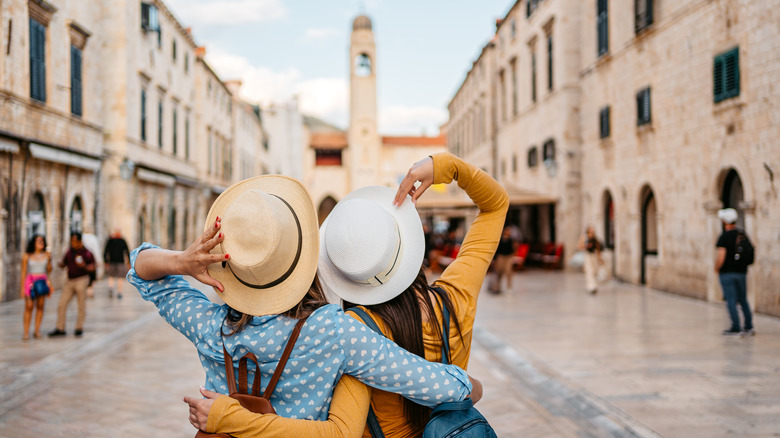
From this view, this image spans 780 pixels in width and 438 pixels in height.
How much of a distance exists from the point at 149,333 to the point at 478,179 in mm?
9573

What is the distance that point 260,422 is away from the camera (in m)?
1.86

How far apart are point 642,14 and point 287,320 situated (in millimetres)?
17018

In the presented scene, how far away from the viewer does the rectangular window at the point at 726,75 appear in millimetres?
12234

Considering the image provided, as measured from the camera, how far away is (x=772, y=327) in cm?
1017

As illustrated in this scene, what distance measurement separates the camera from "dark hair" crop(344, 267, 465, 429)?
2.11 m

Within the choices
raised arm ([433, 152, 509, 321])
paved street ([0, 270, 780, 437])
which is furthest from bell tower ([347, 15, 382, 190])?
raised arm ([433, 152, 509, 321])

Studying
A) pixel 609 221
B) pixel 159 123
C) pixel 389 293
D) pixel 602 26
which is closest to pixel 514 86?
pixel 602 26

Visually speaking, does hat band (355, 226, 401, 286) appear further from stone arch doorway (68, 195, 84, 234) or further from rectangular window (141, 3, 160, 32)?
rectangular window (141, 3, 160, 32)

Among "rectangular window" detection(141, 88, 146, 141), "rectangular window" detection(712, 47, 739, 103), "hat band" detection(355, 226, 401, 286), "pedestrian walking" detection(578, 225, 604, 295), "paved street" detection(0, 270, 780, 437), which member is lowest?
"paved street" detection(0, 270, 780, 437)

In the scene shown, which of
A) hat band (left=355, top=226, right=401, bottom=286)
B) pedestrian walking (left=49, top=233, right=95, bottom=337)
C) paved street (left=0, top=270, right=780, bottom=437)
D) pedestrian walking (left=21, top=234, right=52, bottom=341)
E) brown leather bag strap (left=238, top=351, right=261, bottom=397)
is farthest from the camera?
pedestrian walking (left=49, top=233, right=95, bottom=337)

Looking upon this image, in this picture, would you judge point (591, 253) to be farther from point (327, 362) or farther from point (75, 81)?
point (75, 81)

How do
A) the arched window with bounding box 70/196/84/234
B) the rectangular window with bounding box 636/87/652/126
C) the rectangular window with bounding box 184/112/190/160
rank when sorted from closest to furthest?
the rectangular window with bounding box 636/87/652/126, the arched window with bounding box 70/196/84/234, the rectangular window with bounding box 184/112/190/160

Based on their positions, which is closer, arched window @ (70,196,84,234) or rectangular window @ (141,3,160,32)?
arched window @ (70,196,84,234)

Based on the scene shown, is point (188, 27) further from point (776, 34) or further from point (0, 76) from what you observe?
point (776, 34)
